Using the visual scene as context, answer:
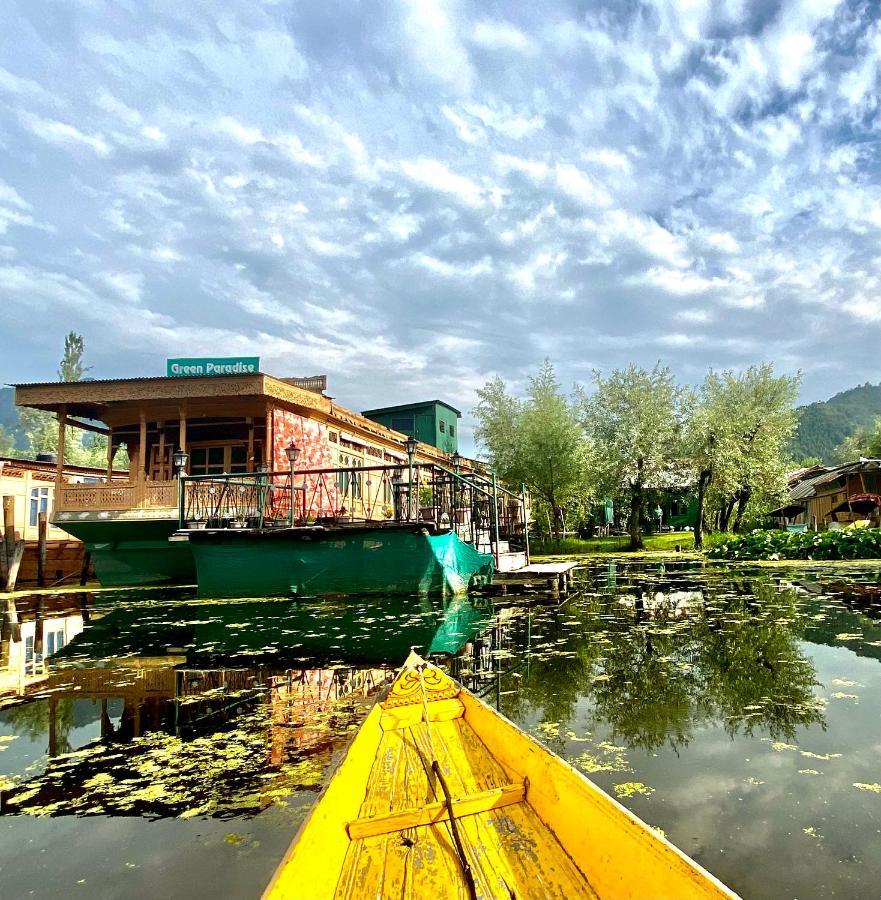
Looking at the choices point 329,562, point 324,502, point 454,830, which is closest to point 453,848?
point 454,830

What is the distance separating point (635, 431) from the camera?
2967 centimetres

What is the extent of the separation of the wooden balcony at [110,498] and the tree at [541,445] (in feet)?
62.2

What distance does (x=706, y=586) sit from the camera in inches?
547

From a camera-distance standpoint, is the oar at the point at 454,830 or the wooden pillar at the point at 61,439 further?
the wooden pillar at the point at 61,439

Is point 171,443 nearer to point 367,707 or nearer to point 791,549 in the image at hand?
point 367,707

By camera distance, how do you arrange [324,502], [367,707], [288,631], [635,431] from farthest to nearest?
[635,431]
[324,502]
[288,631]
[367,707]

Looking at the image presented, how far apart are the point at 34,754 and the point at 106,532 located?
12898mm

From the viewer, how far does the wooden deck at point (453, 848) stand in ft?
6.93

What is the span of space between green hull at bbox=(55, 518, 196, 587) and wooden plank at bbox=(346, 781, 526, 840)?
14.5m

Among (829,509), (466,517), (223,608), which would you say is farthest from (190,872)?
(829,509)

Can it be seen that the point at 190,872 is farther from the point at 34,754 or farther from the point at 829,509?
the point at 829,509

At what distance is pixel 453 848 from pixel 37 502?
27.7m

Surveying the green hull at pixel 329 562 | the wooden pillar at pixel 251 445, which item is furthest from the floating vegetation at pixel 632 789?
the wooden pillar at pixel 251 445

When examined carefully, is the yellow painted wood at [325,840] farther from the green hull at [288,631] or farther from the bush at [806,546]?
the bush at [806,546]
